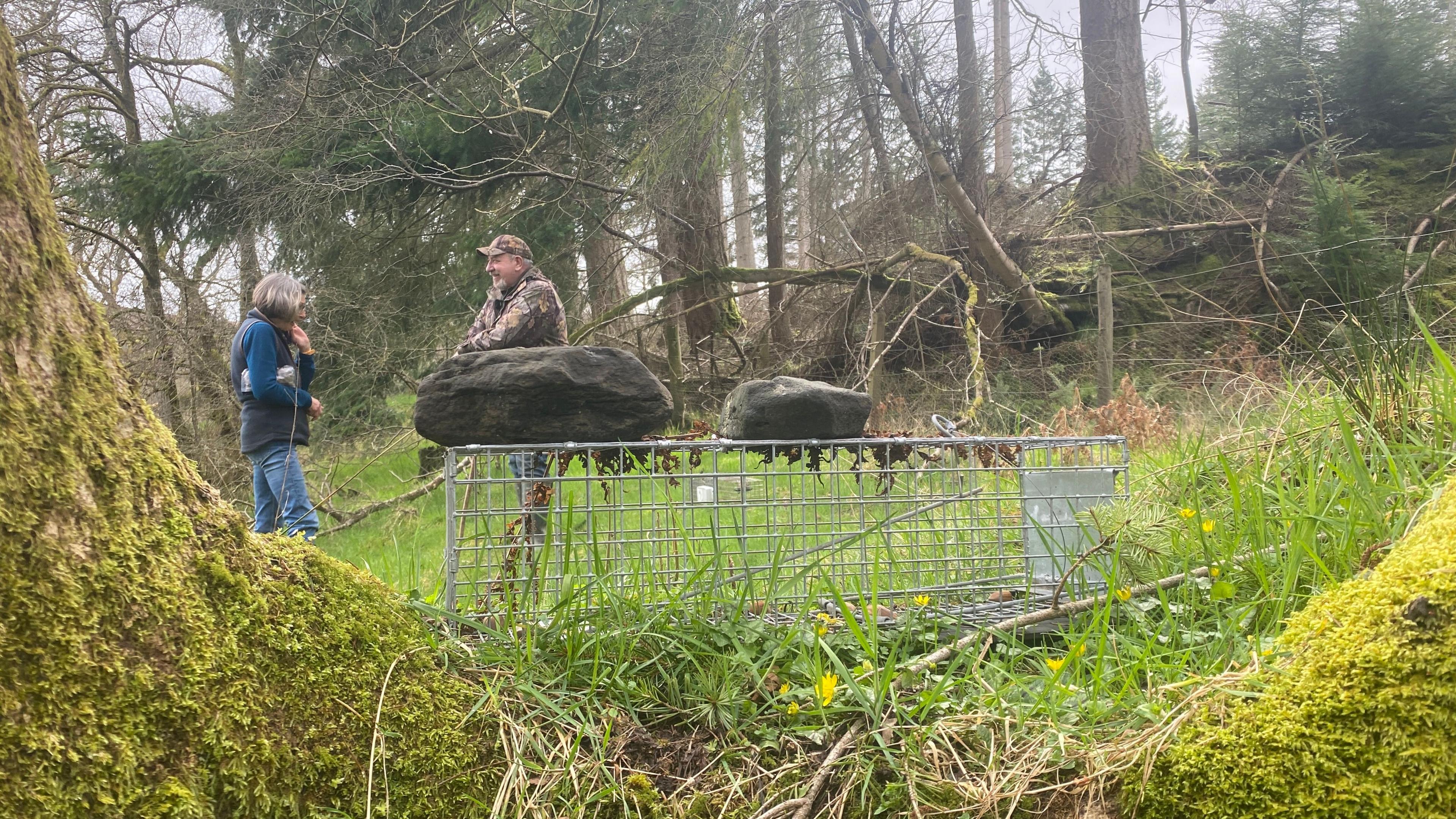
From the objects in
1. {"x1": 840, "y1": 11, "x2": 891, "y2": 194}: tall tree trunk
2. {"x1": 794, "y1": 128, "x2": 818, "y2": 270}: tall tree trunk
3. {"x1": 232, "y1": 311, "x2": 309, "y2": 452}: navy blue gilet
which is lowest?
{"x1": 232, "y1": 311, "x2": 309, "y2": 452}: navy blue gilet

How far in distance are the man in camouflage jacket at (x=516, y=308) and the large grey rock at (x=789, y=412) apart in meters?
1.62

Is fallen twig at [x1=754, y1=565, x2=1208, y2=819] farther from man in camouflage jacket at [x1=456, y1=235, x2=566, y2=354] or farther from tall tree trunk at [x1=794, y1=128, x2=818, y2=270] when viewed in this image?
tall tree trunk at [x1=794, y1=128, x2=818, y2=270]

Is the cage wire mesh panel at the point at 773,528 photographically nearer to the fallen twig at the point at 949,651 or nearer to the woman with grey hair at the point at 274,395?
the fallen twig at the point at 949,651

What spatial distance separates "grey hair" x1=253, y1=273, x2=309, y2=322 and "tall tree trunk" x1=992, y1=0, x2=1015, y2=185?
6069 mm

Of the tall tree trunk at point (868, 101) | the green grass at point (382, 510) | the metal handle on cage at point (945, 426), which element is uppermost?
the tall tree trunk at point (868, 101)

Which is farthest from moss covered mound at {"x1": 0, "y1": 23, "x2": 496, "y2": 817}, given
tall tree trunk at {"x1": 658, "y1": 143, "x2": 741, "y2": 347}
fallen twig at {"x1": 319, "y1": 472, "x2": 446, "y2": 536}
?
tall tree trunk at {"x1": 658, "y1": 143, "x2": 741, "y2": 347}

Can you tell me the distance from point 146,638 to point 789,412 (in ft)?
5.60

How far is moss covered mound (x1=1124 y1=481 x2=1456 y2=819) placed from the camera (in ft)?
3.99

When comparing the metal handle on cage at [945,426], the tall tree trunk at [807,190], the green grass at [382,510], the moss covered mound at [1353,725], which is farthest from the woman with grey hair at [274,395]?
the tall tree trunk at [807,190]

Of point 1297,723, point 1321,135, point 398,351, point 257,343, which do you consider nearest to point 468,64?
point 398,351

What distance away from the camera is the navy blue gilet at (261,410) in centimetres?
376

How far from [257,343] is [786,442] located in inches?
109

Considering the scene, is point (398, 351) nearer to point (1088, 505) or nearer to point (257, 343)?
point (257, 343)

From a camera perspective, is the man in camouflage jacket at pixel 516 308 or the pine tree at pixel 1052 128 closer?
the man in camouflage jacket at pixel 516 308
